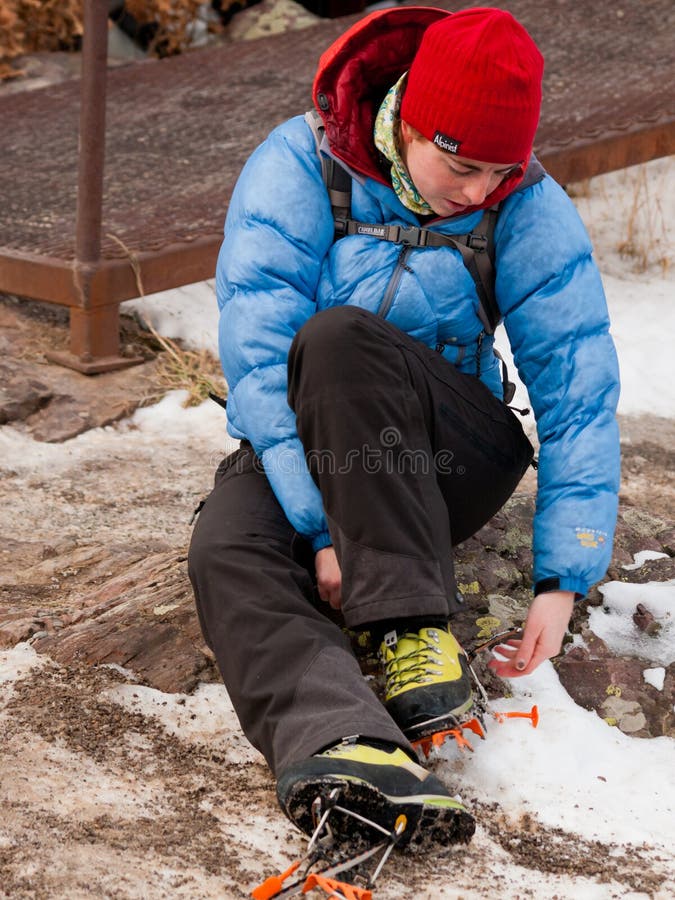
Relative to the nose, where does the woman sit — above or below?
below

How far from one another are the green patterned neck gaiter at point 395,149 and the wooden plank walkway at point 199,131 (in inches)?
80.1

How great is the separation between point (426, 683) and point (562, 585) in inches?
12.4

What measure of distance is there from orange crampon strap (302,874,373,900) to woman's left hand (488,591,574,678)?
564mm

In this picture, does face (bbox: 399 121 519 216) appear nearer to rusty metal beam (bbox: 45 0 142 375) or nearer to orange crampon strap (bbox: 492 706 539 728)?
orange crampon strap (bbox: 492 706 539 728)

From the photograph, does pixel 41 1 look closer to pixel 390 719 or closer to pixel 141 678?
pixel 141 678

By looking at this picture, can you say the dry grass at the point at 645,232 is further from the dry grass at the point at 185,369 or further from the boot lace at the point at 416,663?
the boot lace at the point at 416,663

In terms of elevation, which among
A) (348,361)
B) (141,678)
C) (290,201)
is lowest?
(141,678)

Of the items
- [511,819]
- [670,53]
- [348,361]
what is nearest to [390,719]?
[511,819]

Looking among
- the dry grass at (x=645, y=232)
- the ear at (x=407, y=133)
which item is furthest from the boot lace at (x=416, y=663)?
the dry grass at (x=645, y=232)

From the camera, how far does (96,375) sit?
4.16m

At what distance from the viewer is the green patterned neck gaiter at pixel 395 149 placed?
2.13m

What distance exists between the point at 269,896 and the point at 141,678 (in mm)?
733

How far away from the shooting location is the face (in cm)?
203

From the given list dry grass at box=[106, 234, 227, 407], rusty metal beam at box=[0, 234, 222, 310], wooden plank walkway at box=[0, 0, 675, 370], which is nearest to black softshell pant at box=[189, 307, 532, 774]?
dry grass at box=[106, 234, 227, 407]
